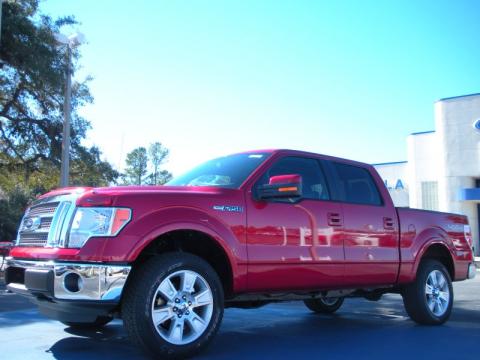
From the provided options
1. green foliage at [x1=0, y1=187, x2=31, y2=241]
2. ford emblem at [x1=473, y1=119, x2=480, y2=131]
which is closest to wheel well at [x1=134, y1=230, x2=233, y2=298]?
green foliage at [x1=0, y1=187, x2=31, y2=241]

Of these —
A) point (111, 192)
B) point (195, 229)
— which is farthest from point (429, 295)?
point (111, 192)

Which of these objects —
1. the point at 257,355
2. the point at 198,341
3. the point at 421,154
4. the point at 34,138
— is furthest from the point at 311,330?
the point at 421,154

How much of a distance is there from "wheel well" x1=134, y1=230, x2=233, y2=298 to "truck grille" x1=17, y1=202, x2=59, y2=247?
0.85 meters

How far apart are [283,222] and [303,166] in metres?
0.99

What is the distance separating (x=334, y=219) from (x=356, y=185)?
0.92 m

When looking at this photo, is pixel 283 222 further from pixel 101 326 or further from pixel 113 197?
pixel 101 326

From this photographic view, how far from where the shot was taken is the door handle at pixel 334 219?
589 centimetres

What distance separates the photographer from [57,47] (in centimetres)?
1852

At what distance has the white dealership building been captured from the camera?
30.2 metres

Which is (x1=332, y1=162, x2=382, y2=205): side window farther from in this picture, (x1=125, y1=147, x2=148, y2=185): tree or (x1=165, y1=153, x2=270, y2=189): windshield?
(x1=125, y1=147, x2=148, y2=185): tree

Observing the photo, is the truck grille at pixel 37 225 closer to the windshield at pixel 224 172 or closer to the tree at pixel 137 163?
the windshield at pixel 224 172

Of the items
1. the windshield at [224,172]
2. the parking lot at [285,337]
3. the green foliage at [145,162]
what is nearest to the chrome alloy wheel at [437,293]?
the parking lot at [285,337]

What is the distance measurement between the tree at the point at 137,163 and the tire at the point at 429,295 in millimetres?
72808

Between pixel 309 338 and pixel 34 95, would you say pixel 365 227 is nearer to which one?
pixel 309 338
